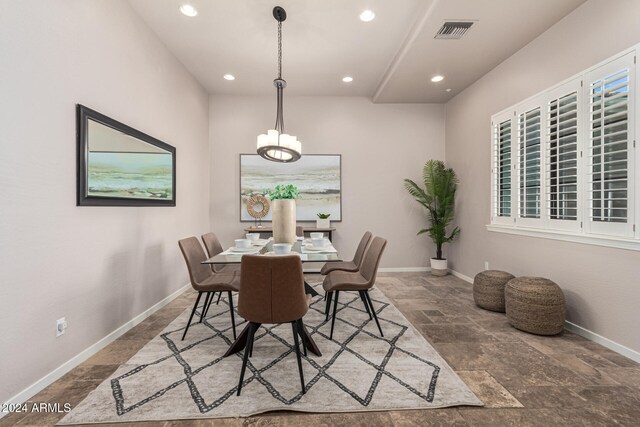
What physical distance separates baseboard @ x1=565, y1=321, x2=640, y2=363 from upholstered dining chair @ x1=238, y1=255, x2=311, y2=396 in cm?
251

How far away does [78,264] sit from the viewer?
220cm

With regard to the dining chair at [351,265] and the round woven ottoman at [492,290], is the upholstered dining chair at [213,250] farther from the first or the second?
the round woven ottoman at [492,290]

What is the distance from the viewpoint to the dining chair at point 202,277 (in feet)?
8.23

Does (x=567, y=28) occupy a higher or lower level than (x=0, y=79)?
higher

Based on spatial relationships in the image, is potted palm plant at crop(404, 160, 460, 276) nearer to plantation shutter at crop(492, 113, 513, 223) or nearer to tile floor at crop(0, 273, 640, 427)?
plantation shutter at crop(492, 113, 513, 223)

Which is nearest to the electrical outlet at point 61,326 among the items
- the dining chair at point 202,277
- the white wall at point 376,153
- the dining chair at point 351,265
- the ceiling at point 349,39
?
the dining chair at point 202,277

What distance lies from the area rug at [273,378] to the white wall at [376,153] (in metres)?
2.65

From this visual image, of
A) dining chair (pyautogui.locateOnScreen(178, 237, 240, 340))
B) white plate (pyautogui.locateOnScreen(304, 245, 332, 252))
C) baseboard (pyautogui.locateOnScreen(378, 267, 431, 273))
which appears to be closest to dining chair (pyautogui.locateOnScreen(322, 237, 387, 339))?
white plate (pyautogui.locateOnScreen(304, 245, 332, 252))

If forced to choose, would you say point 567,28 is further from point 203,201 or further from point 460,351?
point 203,201

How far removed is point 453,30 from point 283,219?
2624 millimetres

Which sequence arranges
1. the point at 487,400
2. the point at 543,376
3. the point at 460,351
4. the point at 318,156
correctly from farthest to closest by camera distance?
the point at 318,156, the point at 460,351, the point at 543,376, the point at 487,400

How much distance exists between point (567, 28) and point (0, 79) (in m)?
4.44

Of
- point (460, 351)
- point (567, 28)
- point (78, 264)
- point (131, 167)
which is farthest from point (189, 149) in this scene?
point (567, 28)

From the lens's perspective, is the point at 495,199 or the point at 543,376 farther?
the point at 495,199
